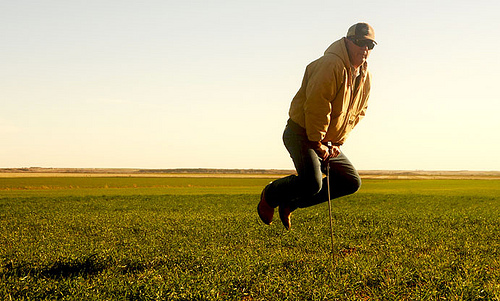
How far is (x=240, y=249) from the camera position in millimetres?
7406

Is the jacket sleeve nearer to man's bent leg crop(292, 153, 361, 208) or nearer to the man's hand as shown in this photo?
the man's hand

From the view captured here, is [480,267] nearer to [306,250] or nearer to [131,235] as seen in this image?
[306,250]

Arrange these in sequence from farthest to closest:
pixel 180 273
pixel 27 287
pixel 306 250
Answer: pixel 306 250
pixel 180 273
pixel 27 287

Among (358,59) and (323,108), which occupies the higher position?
(358,59)

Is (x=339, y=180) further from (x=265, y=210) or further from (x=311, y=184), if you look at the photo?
(x=265, y=210)

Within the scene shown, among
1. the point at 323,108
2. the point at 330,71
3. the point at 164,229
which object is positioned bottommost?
the point at 164,229

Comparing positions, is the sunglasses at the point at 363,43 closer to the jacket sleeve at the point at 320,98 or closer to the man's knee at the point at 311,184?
the jacket sleeve at the point at 320,98

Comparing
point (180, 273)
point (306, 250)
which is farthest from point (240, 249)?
point (180, 273)

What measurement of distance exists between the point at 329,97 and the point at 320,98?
142 mm

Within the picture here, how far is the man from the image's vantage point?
5734mm

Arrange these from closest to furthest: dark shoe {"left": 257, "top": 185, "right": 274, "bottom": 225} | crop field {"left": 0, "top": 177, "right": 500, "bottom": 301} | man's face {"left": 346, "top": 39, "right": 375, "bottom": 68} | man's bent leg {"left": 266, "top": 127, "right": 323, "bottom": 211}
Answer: crop field {"left": 0, "top": 177, "right": 500, "bottom": 301} → man's face {"left": 346, "top": 39, "right": 375, "bottom": 68} → man's bent leg {"left": 266, "top": 127, "right": 323, "bottom": 211} → dark shoe {"left": 257, "top": 185, "right": 274, "bottom": 225}

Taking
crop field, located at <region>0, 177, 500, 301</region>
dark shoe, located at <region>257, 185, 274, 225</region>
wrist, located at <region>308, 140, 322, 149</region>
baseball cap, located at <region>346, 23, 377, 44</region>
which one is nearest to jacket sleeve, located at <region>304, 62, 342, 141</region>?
wrist, located at <region>308, 140, 322, 149</region>

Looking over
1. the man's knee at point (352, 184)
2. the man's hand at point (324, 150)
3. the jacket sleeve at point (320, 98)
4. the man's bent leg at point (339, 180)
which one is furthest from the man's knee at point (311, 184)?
the man's knee at point (352, 184)

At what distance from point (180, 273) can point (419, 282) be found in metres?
2.87
